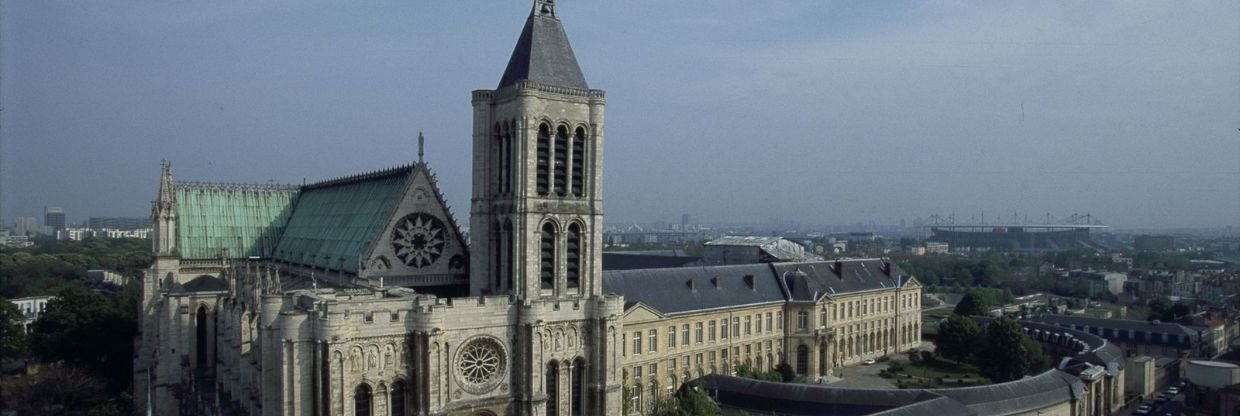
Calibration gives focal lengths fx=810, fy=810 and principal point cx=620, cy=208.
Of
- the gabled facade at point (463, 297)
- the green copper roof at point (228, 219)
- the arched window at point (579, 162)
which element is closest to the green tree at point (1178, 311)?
the gabled facade at point (463, 297)

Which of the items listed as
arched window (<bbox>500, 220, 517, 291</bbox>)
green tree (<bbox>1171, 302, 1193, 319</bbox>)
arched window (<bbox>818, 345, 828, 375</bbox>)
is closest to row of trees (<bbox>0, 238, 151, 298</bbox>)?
arched window (<bbox>500, 220, 517, 291</bbox>)

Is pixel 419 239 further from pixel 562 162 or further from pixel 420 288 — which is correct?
pixel 562 162

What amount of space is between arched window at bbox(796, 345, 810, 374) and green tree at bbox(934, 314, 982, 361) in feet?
47.2

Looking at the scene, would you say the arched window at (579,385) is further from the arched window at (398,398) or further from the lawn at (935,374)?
the lawn at (935,374)

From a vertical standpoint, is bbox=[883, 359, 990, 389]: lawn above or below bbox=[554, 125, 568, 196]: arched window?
below

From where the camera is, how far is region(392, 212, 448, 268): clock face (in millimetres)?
42844

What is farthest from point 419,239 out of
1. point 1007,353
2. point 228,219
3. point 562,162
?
point 1007,353

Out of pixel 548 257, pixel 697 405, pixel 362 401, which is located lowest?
pixel 697 405

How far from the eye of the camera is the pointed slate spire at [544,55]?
3897cm

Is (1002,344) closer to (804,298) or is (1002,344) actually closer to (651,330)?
(804,298)

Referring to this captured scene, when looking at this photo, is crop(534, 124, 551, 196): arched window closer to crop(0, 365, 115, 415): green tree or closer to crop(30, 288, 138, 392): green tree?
crop(0, 365, 115, 415): green tree

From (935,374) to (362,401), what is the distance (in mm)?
55990

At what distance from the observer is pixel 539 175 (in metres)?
38.8

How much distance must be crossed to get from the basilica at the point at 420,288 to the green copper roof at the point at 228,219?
118mm
